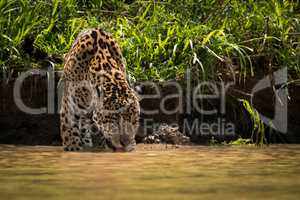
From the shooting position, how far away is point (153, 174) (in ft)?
11.3

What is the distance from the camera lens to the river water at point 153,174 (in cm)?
268

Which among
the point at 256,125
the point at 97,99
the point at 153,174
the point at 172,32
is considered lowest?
the point at 153,174

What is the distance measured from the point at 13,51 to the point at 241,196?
426cm

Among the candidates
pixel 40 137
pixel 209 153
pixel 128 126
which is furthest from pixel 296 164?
pixel 40 137

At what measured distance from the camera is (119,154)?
493 cm

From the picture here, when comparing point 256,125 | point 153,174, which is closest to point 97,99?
point 256,125

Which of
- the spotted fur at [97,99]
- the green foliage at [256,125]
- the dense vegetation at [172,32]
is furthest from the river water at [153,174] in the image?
the dense vegetation at [172,32]

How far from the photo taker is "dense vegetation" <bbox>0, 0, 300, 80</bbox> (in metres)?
6.50

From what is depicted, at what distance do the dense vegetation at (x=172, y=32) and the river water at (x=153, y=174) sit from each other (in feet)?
4.64

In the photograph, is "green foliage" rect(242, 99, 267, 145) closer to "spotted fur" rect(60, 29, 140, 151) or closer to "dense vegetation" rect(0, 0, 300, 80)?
"dense vegetation" rect(0, 0, 300, 80)

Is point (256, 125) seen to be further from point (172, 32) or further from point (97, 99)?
point (172, 32)

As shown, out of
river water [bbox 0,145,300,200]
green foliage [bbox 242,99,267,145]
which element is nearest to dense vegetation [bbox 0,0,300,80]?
green foliage [bbox 242,99,267,145]

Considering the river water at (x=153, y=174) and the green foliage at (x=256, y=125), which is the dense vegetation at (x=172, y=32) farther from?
the river water at (x=153, y=174)

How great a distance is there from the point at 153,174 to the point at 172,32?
352cm
